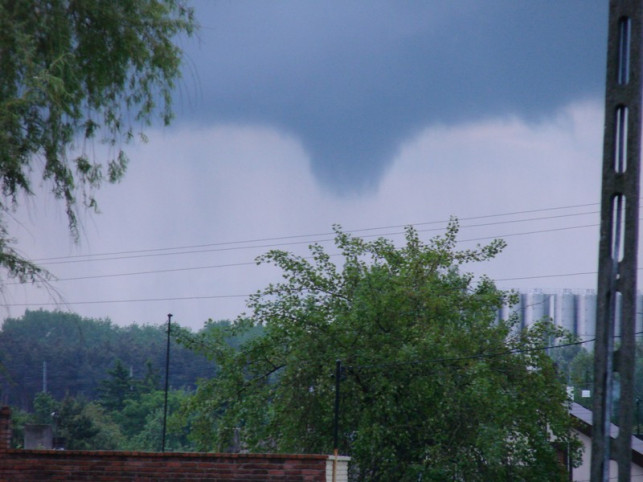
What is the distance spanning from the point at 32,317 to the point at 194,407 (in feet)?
213

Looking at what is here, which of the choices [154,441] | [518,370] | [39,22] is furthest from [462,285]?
[154,441]

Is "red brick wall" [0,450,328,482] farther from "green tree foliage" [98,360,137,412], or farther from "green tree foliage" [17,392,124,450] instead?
"green tree foliage" [98,360,137,412]

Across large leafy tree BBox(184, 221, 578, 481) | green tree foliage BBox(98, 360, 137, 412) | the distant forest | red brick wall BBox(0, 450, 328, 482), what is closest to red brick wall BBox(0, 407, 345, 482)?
red brick wall BBox(0, 450, 328, 482)

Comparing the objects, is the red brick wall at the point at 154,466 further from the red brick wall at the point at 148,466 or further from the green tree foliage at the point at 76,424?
the green tree foliage at the point at 76,424

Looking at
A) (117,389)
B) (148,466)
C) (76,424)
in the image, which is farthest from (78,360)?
(148,466)

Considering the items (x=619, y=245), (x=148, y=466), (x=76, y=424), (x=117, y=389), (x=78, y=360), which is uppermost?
(x=619, y=245)

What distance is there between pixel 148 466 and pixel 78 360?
97.1 metres

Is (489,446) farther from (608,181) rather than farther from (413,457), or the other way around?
(608,181)

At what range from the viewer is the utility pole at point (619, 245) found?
349 inches

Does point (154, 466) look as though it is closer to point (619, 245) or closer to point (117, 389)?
point (619, 245)

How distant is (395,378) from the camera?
2666 cm

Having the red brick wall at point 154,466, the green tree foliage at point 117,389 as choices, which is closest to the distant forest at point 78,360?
the green tree foliage at point 117,389

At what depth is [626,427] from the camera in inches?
350

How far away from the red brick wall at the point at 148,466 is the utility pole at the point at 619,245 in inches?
260
